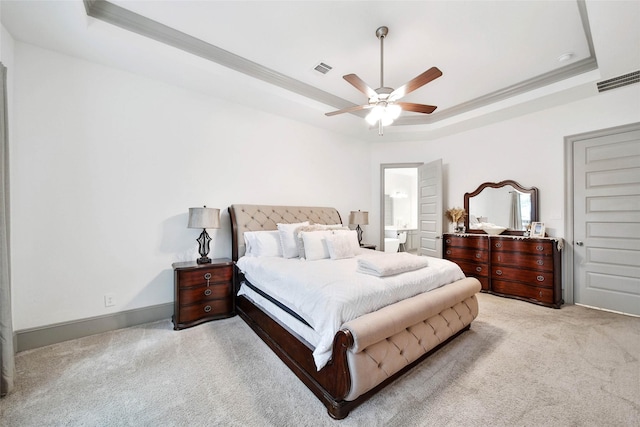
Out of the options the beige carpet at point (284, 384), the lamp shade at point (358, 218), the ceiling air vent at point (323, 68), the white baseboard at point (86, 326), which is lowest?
the beige carpet at point (284, 384)

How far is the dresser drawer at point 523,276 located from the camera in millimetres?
→ 3478

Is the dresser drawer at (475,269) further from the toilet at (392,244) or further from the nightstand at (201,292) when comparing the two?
the nightstand at (201,292)

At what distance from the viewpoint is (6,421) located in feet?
5.00

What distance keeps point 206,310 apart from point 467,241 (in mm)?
4092

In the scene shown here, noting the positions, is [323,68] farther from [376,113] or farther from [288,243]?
[288,243]

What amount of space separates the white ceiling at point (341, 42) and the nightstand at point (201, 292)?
2.25 m

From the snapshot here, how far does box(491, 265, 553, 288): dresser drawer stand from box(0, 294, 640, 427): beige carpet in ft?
2.74

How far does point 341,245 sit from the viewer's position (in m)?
3.06

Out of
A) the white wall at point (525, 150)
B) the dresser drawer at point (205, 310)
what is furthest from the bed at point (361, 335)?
the white wall at point (525, 150)

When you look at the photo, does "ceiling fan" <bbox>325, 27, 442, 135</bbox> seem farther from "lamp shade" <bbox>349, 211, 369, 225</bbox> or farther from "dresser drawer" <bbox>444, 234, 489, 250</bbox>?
"dresser drawer" <bbox>444, 234, 489, 250</bbox>

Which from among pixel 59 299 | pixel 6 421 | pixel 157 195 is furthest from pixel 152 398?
pixel 157 195

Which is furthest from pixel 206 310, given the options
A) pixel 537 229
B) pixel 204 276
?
pixel 537 229

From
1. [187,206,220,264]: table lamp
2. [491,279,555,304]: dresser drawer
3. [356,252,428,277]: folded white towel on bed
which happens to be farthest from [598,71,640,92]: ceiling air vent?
[187,206,220,264]: table lamp

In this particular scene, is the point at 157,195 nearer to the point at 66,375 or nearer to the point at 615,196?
the point at 66,375
